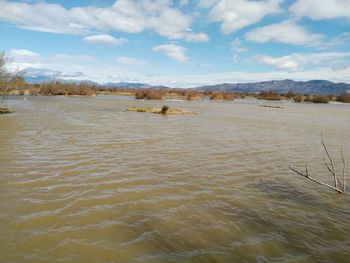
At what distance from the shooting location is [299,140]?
826 inches

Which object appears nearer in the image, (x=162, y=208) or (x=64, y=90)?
(x=162, y=208)

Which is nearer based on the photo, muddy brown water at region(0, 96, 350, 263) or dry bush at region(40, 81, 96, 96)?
muddy brown water at region(0, 96, 350, 263)

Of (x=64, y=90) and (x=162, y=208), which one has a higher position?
(x=64, y=90)

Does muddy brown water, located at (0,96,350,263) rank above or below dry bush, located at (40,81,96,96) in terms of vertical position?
below

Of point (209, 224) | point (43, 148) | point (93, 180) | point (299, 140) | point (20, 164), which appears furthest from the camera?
point (299, 140)

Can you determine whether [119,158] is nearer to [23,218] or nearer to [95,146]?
[95,146]

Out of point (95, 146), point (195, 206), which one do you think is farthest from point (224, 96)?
point (195, 206)

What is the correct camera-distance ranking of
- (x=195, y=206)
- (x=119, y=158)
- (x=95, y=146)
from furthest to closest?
(x=95, y=146)
(x=119, y=158)
(x=195, y=206)

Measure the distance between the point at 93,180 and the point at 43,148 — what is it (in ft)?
19.7

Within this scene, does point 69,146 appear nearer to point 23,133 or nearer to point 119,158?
point 119,158

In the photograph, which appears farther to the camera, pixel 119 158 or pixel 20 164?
pixel 119 158

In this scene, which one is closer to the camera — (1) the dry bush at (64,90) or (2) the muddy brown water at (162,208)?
(2) the muddy brown water at (162,208)

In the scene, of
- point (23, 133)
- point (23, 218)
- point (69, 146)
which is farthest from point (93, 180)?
point (23, 133)

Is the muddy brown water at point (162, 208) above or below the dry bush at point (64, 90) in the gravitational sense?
below
